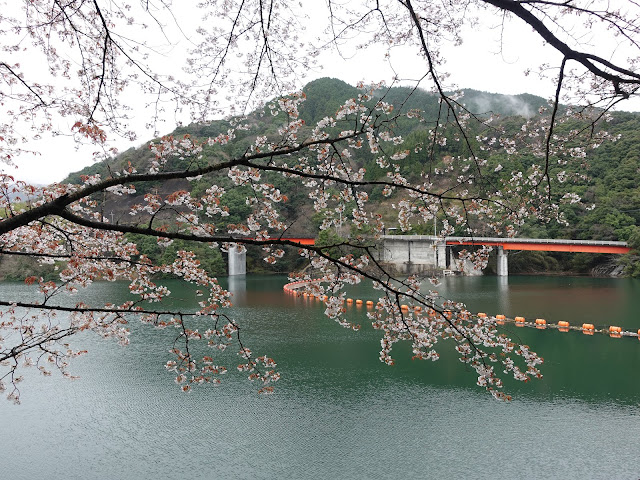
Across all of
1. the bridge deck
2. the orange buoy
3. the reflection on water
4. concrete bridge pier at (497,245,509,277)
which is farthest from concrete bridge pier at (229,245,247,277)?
the orange buoy

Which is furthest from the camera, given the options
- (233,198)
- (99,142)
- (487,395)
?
(233,198)

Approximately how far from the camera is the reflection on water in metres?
5.59

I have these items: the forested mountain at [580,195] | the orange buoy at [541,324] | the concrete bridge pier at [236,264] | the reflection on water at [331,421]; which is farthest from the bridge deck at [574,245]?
the concrete bridge pier at [236,264]

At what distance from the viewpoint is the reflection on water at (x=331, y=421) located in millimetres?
5586

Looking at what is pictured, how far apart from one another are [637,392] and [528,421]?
2748mm

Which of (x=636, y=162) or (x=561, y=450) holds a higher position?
(x=636, y=162)

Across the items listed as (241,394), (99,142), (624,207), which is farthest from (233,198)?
(624,207)

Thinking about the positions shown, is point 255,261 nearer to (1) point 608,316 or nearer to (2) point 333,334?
(2) point 333,334

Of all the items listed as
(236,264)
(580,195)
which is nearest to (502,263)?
(580,195)

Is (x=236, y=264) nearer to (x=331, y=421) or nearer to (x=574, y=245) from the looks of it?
(x=574, y=245)

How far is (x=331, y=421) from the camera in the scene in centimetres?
686

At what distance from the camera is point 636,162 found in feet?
76.3

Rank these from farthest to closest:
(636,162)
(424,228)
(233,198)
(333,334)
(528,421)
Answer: (424,228) → (636,162) → (233,198) → (333,334) → (528,421)

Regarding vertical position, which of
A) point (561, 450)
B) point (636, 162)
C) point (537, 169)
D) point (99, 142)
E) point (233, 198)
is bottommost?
point (561, 450)
